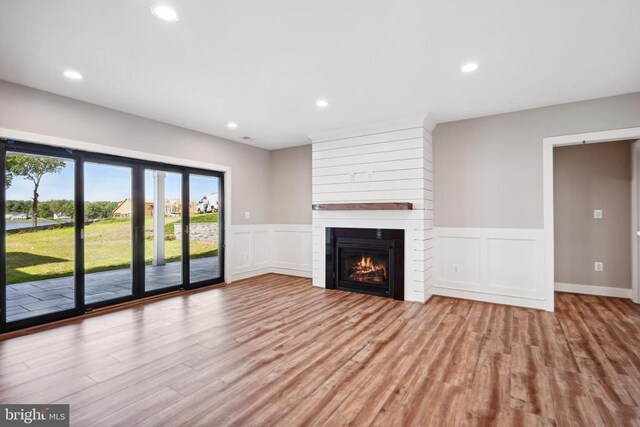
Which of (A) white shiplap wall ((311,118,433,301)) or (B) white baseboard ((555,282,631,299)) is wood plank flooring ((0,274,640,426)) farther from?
(A) white shiplap wall ((311,118,433,301))

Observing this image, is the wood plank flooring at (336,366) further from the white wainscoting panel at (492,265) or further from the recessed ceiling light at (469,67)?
the recessed ceiling light at (469,67)

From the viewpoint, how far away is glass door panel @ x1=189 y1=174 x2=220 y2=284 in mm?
5211

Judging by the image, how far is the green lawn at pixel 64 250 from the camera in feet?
11.3

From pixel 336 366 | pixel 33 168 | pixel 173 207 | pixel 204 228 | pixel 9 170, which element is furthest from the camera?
pixel 204 228

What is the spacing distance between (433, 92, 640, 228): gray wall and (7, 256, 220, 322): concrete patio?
169 inches

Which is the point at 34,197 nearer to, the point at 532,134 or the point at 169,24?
the point at 169,24

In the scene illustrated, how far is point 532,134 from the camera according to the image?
4.08 meters

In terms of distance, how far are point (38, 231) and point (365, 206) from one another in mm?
4247

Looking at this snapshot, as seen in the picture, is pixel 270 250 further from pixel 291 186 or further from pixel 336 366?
pixel 336 366

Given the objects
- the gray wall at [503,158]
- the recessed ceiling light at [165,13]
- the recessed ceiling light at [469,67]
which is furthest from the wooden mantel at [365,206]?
the recessed ceiling light at [165,13]

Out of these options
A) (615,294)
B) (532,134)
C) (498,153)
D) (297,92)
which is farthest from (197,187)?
(615,294)

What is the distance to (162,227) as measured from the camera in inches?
191

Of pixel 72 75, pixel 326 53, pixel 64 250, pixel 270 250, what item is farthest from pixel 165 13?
pixel 270 250

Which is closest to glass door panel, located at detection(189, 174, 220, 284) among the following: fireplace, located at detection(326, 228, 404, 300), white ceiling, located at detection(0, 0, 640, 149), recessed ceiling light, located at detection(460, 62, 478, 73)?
white ceiling, located at detection(0, 0, 640, 149)
